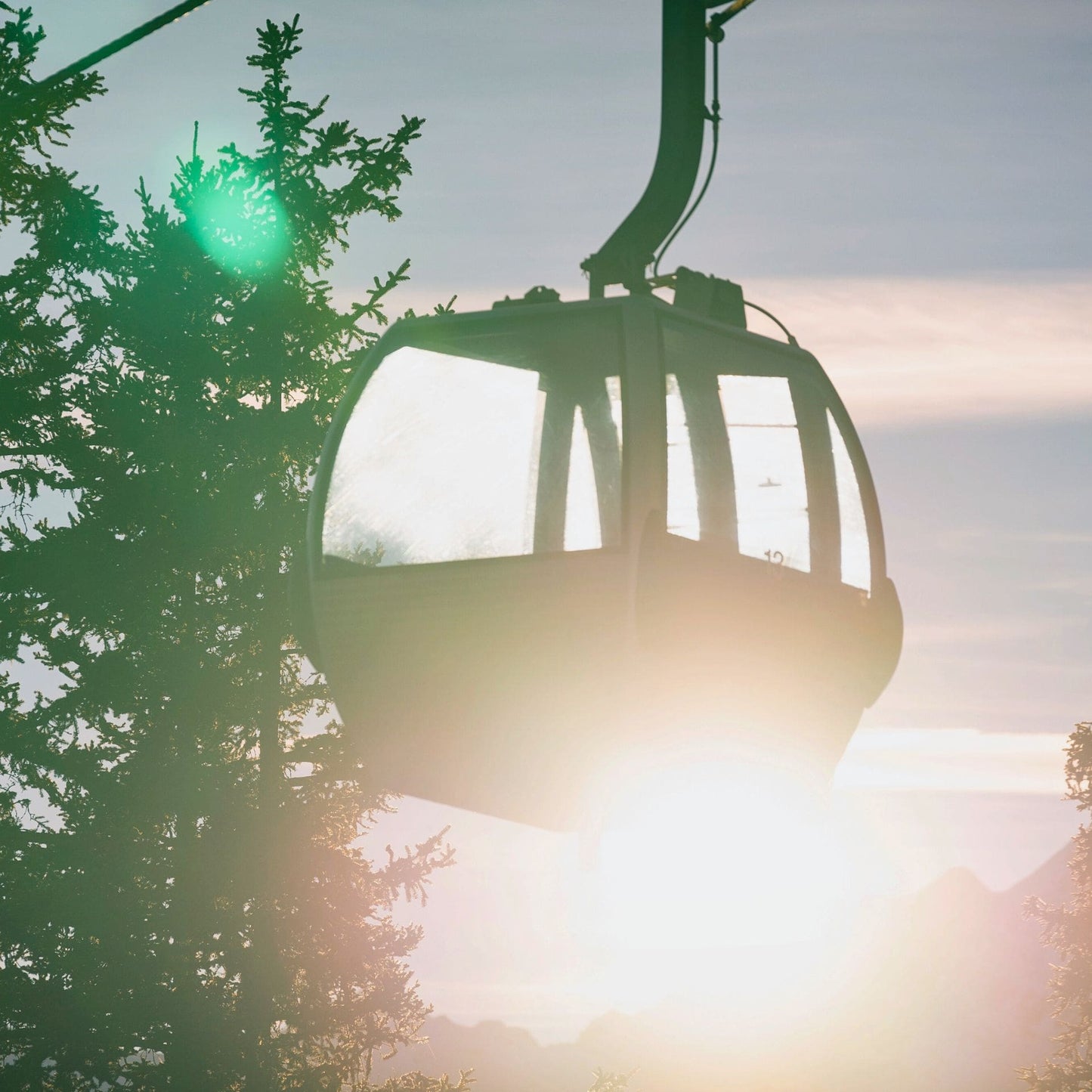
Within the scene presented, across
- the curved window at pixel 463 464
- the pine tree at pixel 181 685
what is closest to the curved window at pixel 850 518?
the curved window at pixel 463 464

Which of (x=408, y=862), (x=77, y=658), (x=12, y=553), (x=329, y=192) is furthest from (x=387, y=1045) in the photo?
(x=329, y=192)

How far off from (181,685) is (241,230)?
625 cm

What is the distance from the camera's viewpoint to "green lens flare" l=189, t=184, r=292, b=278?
23.1 meters

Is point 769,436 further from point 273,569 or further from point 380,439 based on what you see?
point 273,569

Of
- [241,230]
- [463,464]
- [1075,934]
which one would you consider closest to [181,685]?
[241,230]

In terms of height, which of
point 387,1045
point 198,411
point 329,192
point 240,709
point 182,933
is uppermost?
point 329,192

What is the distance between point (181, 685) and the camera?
21.4m

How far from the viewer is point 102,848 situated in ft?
69.7

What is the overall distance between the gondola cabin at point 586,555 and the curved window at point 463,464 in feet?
0.04

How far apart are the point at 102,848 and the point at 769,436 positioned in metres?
14.9

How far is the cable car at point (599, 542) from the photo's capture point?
25.0 feet

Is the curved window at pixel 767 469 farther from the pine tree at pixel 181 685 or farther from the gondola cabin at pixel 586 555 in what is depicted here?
the pine tree at pixel 181 685

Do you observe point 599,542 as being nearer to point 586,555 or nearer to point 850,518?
point 586,555

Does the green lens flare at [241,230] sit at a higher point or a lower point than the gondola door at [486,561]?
higher
